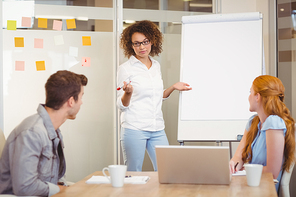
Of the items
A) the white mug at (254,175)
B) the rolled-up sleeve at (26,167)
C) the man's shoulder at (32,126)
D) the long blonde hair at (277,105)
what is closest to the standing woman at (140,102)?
the long blonde hair at (277,105)

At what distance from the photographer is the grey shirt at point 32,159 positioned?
1.41 m

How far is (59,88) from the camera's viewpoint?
5.31 ft

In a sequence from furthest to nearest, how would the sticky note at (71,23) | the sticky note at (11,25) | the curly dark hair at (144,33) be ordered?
the sticky note at (71,23)
the sticky note at (11,25)
the curly dark hair at (144,33)

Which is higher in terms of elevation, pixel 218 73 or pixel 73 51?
pixel 73 51

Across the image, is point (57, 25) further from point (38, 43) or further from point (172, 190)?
point (172, 190)

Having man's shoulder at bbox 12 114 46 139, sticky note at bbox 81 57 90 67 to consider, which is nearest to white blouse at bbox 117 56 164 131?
sticky note at bbox 81 57 90 67

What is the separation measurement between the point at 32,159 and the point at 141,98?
1.36 m

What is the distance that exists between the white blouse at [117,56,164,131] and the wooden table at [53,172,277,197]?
1219mm

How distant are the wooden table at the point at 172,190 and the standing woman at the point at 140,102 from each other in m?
1.19

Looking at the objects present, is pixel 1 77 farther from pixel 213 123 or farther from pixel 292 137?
pixel 292 137

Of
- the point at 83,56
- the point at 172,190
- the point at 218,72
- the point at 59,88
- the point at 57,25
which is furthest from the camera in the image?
the point at 83,56

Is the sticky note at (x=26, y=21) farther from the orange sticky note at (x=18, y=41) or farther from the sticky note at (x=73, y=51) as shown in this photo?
the sticky note at (x=73, y=51)

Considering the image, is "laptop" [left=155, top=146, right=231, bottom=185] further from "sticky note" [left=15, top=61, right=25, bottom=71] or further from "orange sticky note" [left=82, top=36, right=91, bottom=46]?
"orange sticky note" [left=82, top=36, right=91, bottom=46]

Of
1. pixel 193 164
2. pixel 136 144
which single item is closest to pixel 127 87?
pixel 136 144
